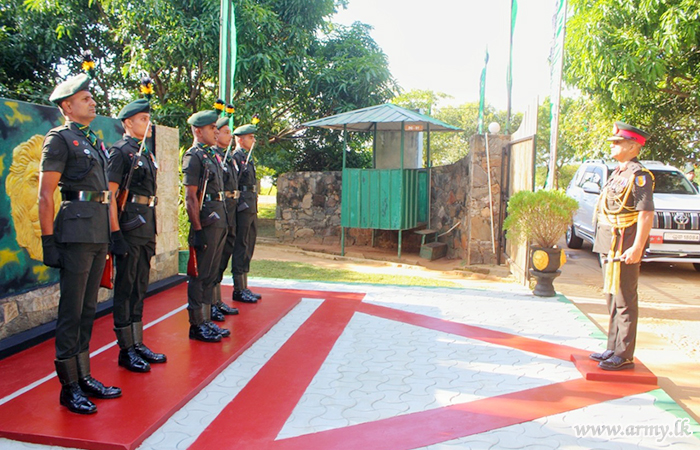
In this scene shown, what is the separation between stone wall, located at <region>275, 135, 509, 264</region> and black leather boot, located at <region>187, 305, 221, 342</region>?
5.88m

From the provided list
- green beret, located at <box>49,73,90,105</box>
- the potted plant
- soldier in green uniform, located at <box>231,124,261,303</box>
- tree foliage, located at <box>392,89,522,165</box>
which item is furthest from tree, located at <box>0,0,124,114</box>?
tree foliage, located at <box>392,89,522,165</box>

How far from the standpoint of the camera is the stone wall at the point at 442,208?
30.2 feet

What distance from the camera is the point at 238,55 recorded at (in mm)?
12000

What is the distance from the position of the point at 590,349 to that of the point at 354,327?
7.08 ft

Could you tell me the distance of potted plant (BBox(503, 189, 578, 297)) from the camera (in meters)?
6.63

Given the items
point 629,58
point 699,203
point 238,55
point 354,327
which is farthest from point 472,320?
point 238,55

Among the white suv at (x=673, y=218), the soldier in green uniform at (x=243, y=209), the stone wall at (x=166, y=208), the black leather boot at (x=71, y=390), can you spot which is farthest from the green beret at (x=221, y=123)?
the white suv at (x=673, y=218)

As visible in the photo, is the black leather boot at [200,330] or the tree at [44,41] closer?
the black leather boot at [200,330]

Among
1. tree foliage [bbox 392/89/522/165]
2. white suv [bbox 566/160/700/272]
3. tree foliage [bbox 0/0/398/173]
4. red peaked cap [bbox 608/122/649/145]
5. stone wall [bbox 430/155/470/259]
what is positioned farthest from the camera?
tree foliage [bbox 392/89/522/165]

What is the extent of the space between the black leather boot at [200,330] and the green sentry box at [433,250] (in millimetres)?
7021

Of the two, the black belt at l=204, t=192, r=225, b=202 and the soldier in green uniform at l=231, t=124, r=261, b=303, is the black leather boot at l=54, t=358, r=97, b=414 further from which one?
the soldier in green uniform at l=231, t=124, r=261, b=303

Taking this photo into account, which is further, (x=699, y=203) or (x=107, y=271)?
(x=699, y=203)

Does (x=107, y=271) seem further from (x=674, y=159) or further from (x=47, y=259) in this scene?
(x=674, y=159)

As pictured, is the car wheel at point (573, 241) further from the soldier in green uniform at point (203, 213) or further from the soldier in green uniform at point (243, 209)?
the soldier in green uniform at point (203, 213)
